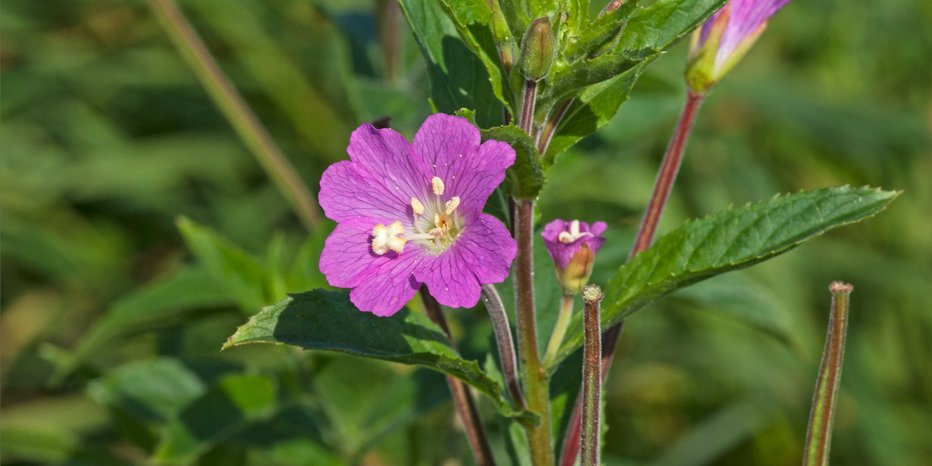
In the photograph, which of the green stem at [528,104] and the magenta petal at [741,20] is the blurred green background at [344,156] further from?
the green stem at [528,104]

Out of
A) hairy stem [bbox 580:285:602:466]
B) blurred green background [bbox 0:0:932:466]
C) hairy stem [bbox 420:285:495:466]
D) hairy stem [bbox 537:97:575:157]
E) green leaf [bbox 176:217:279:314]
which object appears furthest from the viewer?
blurred green background [bbox 0:0:932:466]

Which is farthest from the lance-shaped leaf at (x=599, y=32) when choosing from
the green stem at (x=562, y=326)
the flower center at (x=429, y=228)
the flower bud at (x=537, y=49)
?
the green stem at (x=562, y=326)

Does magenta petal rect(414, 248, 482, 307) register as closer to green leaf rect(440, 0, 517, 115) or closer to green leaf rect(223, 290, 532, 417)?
green leaf rect(223, 290, 532, 417)

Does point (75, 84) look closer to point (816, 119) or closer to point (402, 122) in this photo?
point (402, 122)

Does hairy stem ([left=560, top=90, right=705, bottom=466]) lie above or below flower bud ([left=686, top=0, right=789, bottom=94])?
below

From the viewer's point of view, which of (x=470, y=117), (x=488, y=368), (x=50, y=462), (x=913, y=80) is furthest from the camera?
(x=913, y=80)

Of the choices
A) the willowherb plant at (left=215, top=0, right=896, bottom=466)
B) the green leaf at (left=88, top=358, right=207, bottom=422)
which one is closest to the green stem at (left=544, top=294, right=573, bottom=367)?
the willowherb plant at (left=215, top=0, right=896, bottom=466)

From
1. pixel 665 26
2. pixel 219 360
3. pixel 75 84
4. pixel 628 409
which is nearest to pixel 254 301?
pixel 219 360
